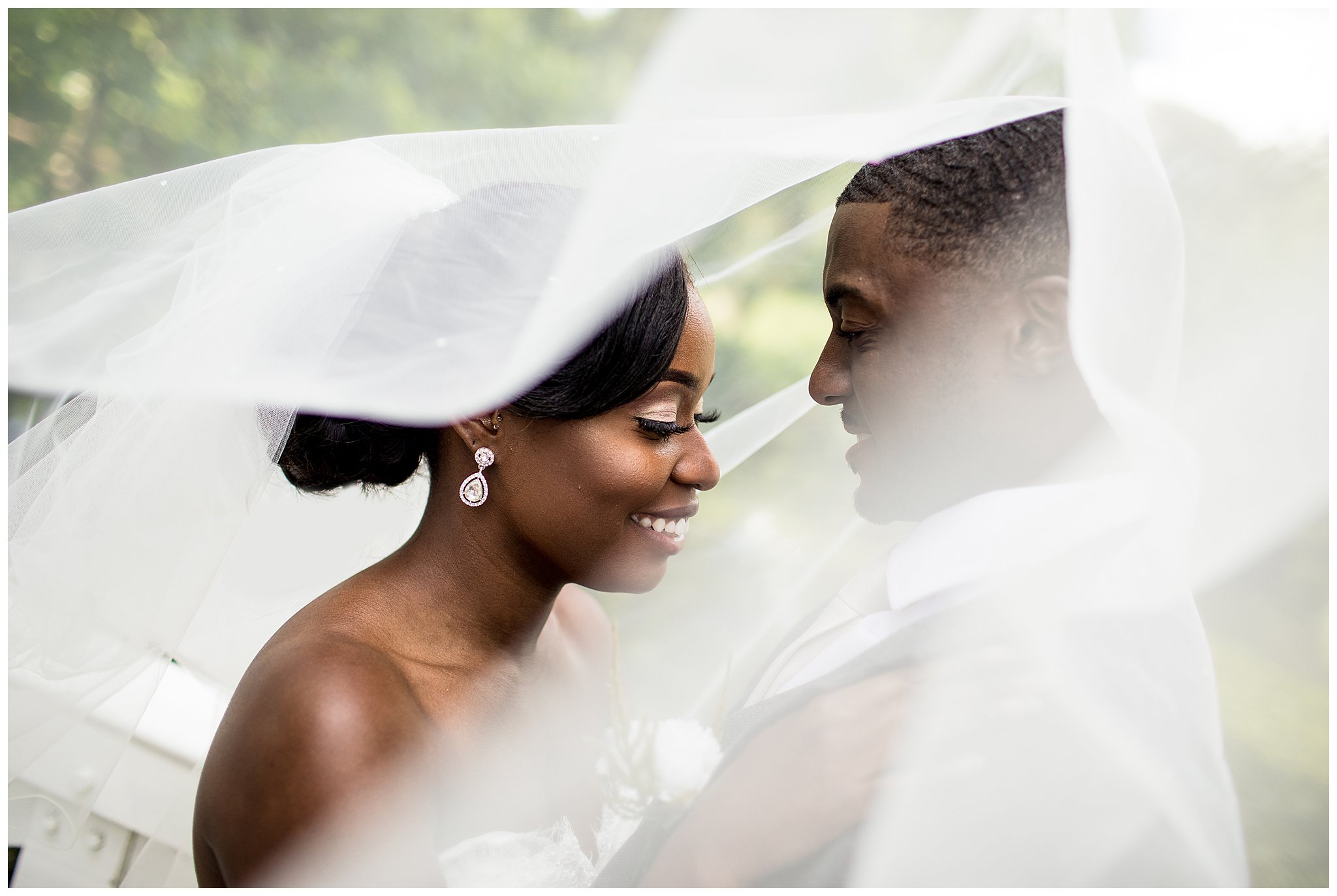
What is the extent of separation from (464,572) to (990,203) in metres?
1.32

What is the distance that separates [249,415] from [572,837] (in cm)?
122

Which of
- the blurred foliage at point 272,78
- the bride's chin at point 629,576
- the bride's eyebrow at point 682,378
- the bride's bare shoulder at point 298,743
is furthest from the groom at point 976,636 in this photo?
the blurred foliage at point 272,78

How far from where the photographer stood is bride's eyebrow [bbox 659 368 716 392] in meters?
1.72

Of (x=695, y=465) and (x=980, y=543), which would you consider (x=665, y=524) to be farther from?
(x=980, y=543)

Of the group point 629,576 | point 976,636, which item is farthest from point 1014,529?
point 629,576

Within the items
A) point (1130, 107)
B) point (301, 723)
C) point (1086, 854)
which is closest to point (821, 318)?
point (1130, 107)

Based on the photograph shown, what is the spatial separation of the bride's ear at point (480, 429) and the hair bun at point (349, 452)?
12 centimetres

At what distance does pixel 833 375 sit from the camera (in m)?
1.55

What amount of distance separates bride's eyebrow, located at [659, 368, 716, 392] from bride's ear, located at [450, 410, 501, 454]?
373 millimetres

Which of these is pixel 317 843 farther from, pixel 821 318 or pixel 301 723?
pixel 821 318

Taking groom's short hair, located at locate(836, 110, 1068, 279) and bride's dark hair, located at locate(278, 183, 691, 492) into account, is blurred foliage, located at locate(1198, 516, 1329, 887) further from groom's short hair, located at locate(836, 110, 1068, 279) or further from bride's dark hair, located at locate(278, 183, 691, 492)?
bride's dark hair, located at locate(278, 183, 691, 492)

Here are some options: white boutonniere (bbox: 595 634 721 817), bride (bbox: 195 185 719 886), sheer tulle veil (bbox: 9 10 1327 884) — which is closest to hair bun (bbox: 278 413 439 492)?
bride (bbox: 195 185 719 886)

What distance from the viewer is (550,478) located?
1.76 meters

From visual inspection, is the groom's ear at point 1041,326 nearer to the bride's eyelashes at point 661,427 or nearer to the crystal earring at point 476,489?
the bride's eyelashes at point 661,427
